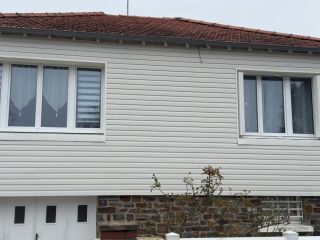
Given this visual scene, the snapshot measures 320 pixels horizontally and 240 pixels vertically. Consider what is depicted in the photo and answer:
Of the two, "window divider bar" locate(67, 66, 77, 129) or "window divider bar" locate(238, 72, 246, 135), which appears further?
"window divider bar" locate(238, 72, 246, 135)

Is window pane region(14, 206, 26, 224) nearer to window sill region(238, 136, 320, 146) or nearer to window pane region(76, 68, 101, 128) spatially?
window pane region(76, 68, 101, 128)

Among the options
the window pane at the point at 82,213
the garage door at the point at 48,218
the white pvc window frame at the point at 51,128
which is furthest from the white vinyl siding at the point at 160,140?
the window pane at the point at 82,213

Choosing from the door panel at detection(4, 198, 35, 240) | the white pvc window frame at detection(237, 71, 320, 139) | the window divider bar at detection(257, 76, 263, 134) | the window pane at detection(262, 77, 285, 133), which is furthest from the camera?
the window pane at detection(262, 77, 285, 133)

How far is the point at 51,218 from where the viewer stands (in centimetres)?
942

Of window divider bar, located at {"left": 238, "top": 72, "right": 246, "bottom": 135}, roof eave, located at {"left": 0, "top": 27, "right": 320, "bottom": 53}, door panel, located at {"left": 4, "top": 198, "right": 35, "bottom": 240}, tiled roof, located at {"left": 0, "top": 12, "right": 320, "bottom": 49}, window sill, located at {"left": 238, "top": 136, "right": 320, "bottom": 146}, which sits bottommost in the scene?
door panel, located at {"left": 4, "top": 198, "right": 35, "bottom": 240}

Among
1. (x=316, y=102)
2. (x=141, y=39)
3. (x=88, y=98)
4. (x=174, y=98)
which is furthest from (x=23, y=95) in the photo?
(x=316, y=102)

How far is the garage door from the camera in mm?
9250

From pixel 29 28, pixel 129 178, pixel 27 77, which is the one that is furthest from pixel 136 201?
pixel 29 28

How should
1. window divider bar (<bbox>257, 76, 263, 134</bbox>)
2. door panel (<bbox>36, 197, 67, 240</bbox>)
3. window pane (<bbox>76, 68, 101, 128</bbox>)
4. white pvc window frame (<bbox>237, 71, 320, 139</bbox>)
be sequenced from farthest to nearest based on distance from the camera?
window divider bar (<bbox>257, 76, 263, 134</bbox>) → white pvc window frame (<bbox>237, 71, 320, 139</bbox>) → window pane (<bbox>76, 68, 101, 128</bbox>) → door panel (<bbox>36, 197, 67, 240</bbox>)

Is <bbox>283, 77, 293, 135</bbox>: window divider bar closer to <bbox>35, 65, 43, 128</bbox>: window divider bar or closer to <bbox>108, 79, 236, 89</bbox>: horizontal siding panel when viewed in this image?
<bbox>108, 79, 236, 89</bbox>: horizontal siding panel

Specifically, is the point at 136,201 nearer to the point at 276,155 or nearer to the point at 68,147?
the point at 68,147

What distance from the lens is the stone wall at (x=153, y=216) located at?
9500 millimetres

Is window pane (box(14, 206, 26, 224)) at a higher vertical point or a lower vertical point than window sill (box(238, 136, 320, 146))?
lower

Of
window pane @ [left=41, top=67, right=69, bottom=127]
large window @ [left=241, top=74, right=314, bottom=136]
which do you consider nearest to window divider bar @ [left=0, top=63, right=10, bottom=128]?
window pane @ [left=41, top=67, right=69, bottom=127]
